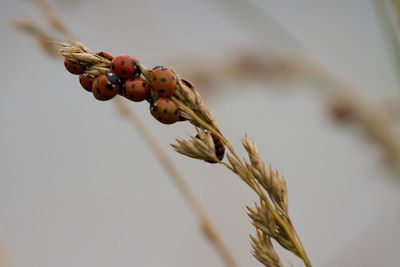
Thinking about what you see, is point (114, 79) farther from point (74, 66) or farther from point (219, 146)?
point (219, 146)

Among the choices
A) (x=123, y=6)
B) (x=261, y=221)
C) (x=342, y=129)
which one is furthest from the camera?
(x=123, y=6)

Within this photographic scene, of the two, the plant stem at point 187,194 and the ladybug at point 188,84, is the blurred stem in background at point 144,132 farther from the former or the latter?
the ladybug at point 188,84

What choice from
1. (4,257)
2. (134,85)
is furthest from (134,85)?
(4,257)

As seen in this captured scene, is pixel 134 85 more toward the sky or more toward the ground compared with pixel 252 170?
more toward the sky

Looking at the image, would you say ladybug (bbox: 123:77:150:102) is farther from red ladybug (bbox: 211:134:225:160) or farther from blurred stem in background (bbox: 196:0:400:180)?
blurred stem in background (bbox: 196:0:400:180)

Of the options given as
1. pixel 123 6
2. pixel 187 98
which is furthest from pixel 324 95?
pixel 123 6

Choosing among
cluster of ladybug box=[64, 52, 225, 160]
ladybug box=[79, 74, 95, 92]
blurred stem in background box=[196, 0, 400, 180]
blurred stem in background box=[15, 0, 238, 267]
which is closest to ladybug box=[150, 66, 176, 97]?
cluster of ladybug box=[64, 52, 225, 160]

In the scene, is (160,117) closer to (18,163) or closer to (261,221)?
(261,221)
